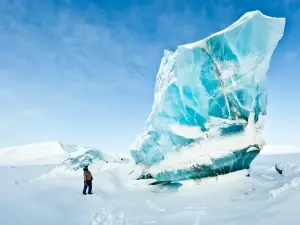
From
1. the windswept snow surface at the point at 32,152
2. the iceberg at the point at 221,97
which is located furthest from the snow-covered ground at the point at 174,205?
the windswept snow surface at the point at 32,152

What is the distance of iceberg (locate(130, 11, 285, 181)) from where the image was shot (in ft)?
35.9

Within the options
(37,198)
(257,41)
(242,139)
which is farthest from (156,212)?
(257,41)

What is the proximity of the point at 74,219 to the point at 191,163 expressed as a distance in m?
5.84

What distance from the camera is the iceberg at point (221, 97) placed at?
10.9 metres

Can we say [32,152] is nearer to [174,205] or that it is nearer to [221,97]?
[221,97]

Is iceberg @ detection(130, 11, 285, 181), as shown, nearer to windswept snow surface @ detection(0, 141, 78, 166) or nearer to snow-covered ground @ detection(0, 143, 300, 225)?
snow-covered ground @ detection(0, 143, 300, 225)

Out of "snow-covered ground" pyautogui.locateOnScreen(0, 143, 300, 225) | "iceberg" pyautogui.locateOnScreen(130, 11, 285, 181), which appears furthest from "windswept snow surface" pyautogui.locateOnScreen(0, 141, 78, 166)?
"snow-covered ground" pyautogui.locateOnScreen(0, 143, 300, 225)

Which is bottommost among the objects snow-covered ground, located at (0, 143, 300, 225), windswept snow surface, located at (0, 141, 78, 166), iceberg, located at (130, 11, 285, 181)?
snow-covered ground, located at (0, 143, 300, 225)

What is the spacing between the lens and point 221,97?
37.6 feet

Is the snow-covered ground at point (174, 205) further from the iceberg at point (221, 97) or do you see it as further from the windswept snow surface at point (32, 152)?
the windswept snow surface at point (32, 152)

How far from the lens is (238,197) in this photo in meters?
8.27

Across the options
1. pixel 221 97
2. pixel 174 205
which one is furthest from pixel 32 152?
pixel 174 205

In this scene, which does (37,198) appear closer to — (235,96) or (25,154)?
(235,96)

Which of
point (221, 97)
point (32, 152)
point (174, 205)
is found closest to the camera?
point (174, 205)
